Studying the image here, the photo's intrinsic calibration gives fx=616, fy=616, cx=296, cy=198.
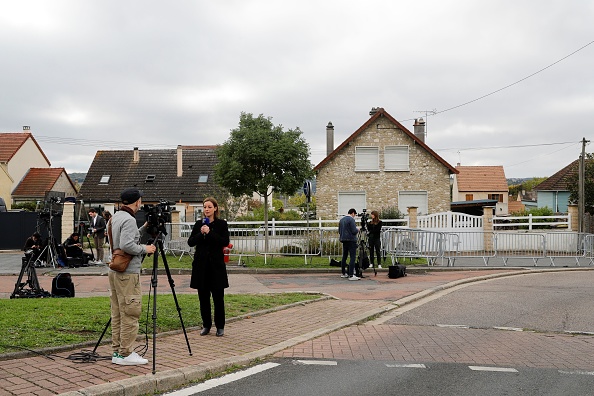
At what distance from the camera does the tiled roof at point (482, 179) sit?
68.4 metres

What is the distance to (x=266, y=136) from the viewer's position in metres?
21.7

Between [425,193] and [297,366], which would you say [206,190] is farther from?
[297,366]

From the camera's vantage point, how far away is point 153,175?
167 ft

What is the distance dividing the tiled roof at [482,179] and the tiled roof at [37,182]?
1645 inches

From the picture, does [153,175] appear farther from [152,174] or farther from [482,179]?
[482,179]

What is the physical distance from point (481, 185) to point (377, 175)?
37.2 metres

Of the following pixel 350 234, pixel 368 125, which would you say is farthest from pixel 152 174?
pixel 350 234

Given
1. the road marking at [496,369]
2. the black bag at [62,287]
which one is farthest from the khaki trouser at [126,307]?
the black bag at [62,287]

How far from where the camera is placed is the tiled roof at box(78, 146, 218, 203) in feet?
161

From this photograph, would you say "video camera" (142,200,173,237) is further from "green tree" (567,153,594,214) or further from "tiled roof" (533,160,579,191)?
"tiled roof" (533,160,579,191)

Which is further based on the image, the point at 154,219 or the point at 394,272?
the point at 394,272

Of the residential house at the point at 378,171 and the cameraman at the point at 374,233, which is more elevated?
the residential house at the point at 378,171

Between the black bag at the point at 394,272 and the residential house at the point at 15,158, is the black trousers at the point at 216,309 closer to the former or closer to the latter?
the black bag at the point at 394,272

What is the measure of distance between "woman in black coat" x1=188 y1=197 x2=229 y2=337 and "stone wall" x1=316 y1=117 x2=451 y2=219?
1086 inches
